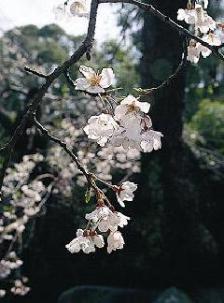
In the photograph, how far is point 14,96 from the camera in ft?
48.4

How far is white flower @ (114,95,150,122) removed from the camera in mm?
1276

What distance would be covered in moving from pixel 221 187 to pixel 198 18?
4.54m

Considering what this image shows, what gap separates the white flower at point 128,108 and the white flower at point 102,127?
0.7 inches

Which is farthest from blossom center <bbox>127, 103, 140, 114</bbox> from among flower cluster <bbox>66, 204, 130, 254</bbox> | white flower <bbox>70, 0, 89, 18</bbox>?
white flower <bbox>70, 0, 89, 18</bbox>

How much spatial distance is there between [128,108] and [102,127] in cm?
7

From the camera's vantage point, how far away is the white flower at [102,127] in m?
1.28

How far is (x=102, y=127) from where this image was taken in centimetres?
129

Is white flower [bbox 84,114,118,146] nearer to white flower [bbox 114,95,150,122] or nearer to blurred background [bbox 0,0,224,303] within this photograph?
white flower [bbox 114,95,150,122]

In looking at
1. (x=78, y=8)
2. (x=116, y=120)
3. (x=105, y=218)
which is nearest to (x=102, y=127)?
(x=116, y=120)

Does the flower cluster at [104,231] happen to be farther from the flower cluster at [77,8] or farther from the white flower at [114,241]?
the flower cluster at [77,8]

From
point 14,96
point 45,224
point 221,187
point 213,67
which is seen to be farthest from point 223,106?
point 14,96

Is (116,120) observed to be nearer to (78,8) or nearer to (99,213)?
(99,213)

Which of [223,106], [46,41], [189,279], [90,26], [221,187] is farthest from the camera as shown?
[46,41]

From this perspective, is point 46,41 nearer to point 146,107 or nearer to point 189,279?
point 189,279
